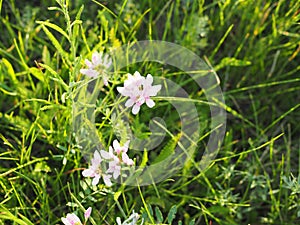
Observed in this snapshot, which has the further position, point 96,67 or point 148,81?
point 96,67

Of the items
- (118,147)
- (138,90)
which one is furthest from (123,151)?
(138,90)

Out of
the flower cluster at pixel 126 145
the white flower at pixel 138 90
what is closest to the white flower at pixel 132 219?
the flower cluster at pixel 126 145

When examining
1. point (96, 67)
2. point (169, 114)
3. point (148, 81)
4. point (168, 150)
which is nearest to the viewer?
point (148, 81)

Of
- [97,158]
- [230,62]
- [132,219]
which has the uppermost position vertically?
[230,62]

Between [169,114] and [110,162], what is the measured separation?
38cm

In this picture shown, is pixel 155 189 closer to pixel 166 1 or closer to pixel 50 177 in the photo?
pixel 50 177

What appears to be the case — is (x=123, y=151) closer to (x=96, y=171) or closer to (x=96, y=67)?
(x=96, y=171)

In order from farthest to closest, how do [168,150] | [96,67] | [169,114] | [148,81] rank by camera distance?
[169,114] → [168,150] → [96,67] → [148,81]

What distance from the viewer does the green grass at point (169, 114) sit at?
1.30 m

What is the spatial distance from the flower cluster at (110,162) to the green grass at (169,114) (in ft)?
0.14

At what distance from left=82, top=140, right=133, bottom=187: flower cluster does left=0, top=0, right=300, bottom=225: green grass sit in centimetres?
4

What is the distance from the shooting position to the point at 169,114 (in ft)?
4.89

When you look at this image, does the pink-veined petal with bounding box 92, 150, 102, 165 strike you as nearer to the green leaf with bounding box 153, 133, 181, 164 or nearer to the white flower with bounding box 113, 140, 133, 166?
the white flower with bounding box 113, 140, 133, 166

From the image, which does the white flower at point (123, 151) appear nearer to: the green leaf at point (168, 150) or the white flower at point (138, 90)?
the white flower at point (138, 90)
